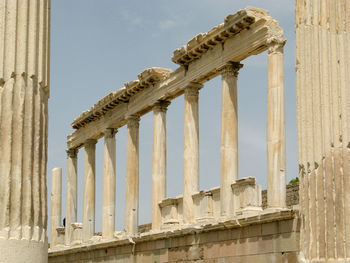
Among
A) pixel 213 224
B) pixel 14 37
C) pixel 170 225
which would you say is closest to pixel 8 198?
pixel 14 37

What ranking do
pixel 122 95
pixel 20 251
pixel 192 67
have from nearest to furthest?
pixel 20 251 → pixel 192 67 → pixel 122 95

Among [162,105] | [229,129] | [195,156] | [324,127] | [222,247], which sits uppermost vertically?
[162,105]

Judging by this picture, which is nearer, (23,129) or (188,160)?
(23,129)

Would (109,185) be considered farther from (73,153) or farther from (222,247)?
(222,247)

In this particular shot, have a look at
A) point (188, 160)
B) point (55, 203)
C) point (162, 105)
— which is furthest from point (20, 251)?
point (55, 203)

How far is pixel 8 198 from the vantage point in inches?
272

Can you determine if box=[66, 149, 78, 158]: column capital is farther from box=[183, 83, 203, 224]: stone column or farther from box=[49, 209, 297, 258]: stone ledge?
box=[183, 83, 203, 224]: stone column

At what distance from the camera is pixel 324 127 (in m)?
10.6

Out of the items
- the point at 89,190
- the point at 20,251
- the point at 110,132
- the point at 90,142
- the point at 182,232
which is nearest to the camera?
the point at 20,251

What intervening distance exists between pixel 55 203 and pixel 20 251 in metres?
26.1

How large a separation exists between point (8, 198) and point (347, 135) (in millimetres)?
5351

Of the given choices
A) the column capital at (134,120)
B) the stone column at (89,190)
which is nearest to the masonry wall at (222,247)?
the stone column at (89,190)

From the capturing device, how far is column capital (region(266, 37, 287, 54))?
1827 cm

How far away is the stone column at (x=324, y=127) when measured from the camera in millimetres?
10219
